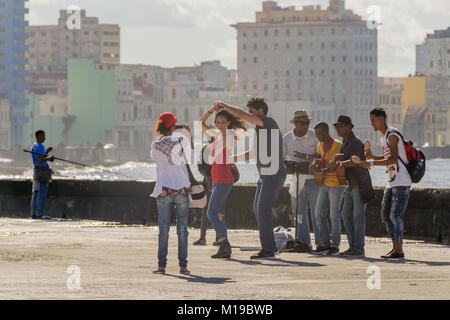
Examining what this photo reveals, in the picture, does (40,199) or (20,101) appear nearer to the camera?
Answer: (40,199)

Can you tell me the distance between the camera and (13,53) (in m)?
178

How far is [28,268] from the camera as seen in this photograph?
11984 mm

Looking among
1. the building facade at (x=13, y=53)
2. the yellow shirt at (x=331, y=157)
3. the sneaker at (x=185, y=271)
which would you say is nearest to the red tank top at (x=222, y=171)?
the yellow shirt at (x=331, y=157)

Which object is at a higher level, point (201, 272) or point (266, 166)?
point (266, 166)

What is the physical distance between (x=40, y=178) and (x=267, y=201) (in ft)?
26.4

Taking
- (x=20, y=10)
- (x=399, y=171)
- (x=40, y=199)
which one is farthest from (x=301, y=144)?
(x=20, y=10)

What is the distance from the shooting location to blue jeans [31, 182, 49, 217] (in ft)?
67.7

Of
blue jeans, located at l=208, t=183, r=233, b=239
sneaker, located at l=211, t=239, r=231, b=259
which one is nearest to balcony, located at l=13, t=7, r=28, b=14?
blue jeans, located at l=208, t=183, r=233, b=239

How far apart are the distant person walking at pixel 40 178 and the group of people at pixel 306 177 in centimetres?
642

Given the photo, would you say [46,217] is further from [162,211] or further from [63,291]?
[63,291]

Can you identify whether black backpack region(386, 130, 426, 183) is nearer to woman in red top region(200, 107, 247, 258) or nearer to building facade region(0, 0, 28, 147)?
woman in red top region(200, 107, 247, 258)

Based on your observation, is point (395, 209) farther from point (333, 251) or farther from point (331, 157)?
point (331, 157)

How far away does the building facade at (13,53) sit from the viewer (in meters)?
176

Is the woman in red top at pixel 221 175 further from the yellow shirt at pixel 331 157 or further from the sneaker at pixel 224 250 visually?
the yellow shirt at pixel 331 157
